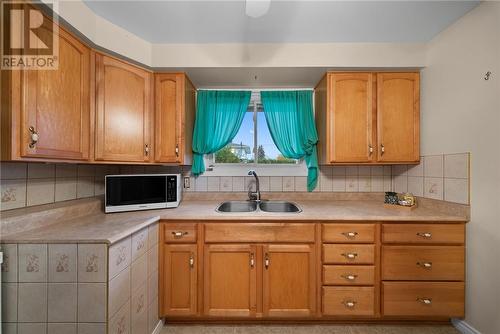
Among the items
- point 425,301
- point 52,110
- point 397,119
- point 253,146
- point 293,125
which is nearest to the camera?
point 52,110

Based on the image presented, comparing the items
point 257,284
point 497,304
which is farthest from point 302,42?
point 497,304

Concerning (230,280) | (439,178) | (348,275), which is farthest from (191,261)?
(439,178)

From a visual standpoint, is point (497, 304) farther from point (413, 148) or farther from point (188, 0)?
point (188, 0)

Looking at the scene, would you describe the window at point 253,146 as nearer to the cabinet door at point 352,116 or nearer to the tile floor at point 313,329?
the cabinet door at point 352,116

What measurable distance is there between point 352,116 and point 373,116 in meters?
0.19

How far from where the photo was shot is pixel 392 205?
6.03 ft

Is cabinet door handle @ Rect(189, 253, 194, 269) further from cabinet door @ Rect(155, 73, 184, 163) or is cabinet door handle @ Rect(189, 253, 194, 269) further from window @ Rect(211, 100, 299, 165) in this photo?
window @ Rect(211, 100, 299, 165)

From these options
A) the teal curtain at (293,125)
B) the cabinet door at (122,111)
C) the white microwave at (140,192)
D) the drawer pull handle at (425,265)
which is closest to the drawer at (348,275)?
the drawer pull handle at (425,265)

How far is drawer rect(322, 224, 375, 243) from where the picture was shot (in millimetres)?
1560

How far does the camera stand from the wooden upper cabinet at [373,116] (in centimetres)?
185

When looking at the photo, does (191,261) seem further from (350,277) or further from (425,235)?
(425,235)

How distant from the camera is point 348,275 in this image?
5.10 feet

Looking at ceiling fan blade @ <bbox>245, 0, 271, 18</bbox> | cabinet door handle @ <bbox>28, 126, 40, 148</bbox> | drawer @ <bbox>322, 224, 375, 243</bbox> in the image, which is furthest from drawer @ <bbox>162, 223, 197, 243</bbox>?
ceiling fan blade @ <bbox>245, 0, 271, 18</bbox>

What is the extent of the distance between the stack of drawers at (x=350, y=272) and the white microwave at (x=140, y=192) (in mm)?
1350
